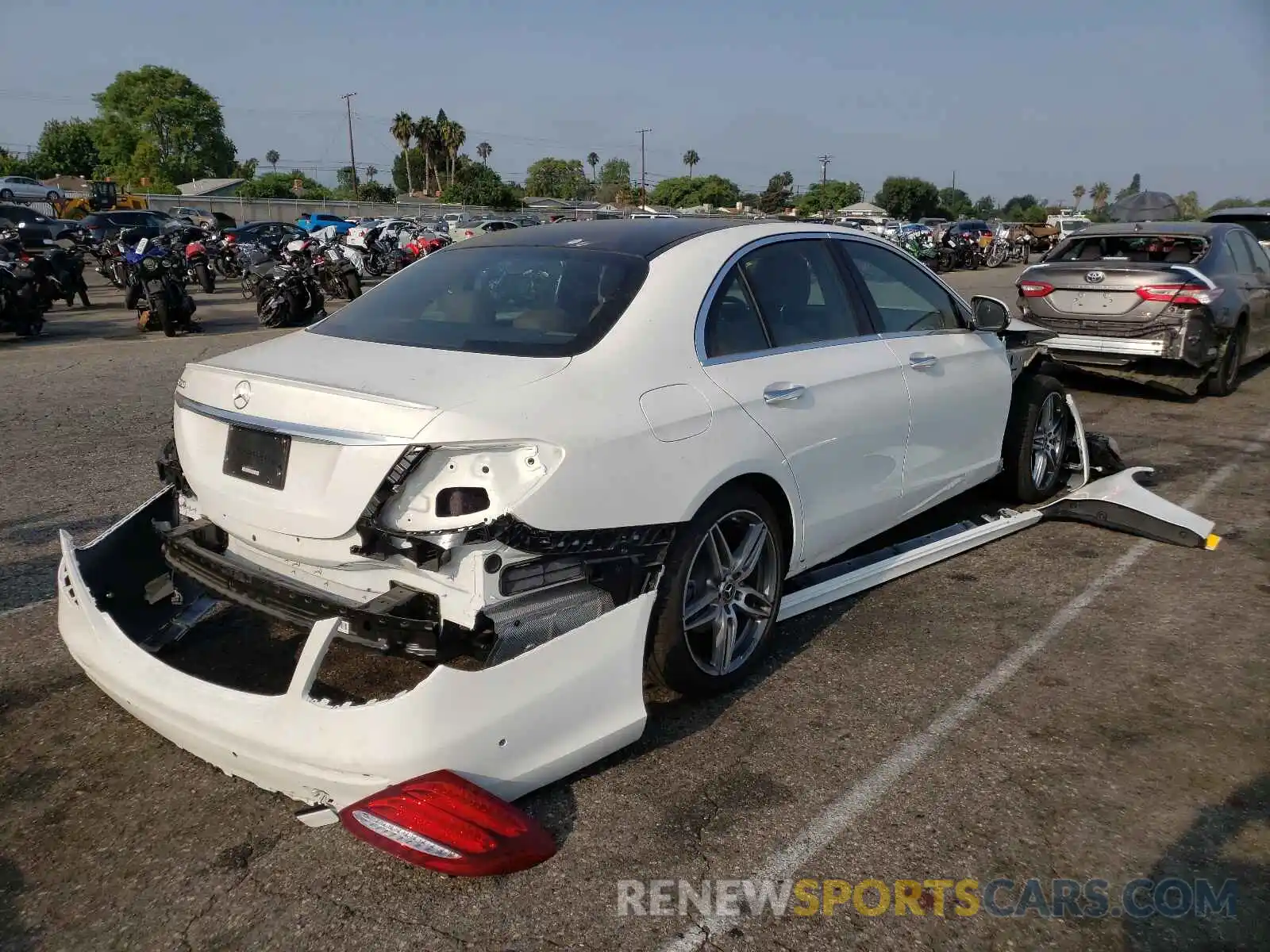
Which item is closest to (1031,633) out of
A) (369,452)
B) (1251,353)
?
(369,452)

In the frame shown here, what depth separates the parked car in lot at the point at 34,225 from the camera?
88.2ft

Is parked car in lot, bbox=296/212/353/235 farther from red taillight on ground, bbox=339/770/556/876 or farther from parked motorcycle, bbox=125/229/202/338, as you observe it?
red taillight on ground, bbox=339/770/556/876

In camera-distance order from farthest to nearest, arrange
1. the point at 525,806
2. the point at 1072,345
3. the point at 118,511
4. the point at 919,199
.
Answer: the point at 919,199 < the point at 1072,345 < the point at 118,511 < the point at 525,806

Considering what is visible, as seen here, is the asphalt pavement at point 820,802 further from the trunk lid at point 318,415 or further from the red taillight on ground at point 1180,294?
the red taillight on ground at point 1180,294

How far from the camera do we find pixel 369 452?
2779 millimetres

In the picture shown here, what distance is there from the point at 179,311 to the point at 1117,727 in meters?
14.1

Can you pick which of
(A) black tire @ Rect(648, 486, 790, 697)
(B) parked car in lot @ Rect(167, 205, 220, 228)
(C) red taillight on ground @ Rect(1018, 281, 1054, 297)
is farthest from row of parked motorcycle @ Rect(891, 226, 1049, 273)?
(A) black tire @ Rect(648, 486, 790, 697)

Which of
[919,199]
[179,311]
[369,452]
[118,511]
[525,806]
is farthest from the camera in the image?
[919,199]

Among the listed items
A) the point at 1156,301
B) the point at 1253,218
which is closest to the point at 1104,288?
the point at 1156,301

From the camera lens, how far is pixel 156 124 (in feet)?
312

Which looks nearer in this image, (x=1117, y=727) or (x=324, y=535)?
(x=324, y=535)

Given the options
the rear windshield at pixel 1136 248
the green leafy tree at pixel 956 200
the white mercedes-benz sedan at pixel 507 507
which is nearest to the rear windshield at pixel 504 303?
the white mercedes-benz sedan at pixel 507 507

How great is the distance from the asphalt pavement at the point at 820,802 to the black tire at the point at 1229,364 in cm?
561

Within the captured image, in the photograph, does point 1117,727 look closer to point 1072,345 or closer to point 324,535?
point 324,535
